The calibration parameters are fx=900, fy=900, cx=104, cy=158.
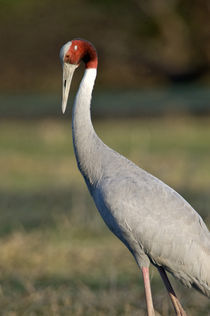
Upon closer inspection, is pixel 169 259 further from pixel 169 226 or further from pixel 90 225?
pixel 90 225

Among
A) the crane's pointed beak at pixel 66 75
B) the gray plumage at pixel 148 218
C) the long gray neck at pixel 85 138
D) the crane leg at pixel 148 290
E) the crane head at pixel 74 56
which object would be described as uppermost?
the crane head at pixel 74 56

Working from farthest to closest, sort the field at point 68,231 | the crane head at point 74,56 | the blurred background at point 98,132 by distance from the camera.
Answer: the blurred background at point 98,132
the field at point 68,231
the crane head at point 74,56

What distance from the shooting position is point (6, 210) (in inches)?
400

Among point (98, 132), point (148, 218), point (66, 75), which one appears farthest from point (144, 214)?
point (98, 132)

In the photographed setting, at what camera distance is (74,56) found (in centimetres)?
505

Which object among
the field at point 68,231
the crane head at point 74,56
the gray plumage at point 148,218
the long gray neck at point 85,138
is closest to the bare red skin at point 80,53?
the crane head at point 74,56

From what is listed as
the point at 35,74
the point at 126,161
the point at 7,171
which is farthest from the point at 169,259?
the point at 35,74

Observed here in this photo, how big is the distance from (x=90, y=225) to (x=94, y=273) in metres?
1.46

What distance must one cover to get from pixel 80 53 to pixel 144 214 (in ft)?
3.21

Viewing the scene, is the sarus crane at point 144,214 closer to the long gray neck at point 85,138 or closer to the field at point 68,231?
the long gray neck at point 85,138

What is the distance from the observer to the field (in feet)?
20.4

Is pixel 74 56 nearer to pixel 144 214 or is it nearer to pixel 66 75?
pixel 66 75

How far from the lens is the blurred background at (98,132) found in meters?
6.91

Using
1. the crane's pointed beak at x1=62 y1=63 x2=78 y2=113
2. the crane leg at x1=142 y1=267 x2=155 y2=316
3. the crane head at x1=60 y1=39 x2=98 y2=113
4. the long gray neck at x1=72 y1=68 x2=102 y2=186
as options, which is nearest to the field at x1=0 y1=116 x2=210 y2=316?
the crane leg at x1=142 y1=267 x2=155 y2=316
